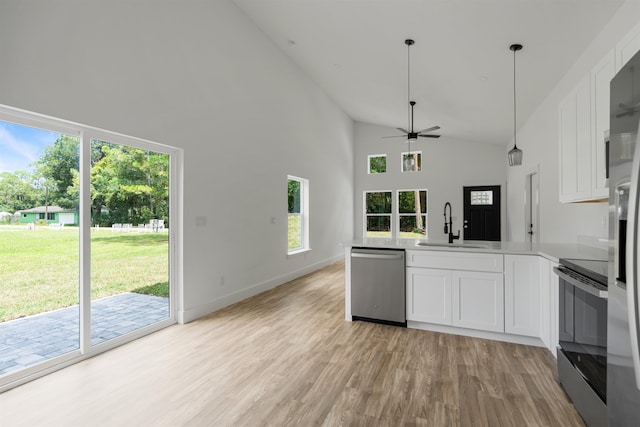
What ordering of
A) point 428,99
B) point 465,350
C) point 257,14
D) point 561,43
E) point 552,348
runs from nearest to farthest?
point 552,348 → point 465,350 → point 561,43 → point 257,14 → point 428,99

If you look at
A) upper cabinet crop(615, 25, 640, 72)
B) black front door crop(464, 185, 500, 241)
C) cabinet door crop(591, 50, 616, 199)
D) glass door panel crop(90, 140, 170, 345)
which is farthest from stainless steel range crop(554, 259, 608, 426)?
black front door crop(464, 185, 500, 241)

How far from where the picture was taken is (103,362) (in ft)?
8.89

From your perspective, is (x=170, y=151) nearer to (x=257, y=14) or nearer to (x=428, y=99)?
(x=257, y=14)

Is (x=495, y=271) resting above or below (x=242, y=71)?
below

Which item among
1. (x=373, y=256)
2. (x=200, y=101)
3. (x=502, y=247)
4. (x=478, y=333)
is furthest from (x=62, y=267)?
(x=502, y=247)

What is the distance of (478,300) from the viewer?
3.17 metres

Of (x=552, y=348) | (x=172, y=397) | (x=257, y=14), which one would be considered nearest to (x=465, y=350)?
(x=552, y=348)

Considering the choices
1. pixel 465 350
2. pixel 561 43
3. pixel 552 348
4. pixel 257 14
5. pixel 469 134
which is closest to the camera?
pixel 552 348

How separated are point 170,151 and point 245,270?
1947 mm

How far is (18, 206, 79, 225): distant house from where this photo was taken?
2.50 m

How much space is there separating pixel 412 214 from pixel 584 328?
7.10 metres

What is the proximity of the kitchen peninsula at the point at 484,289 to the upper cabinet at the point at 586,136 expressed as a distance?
1.87ft

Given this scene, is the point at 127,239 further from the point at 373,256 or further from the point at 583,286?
the point at 583,286

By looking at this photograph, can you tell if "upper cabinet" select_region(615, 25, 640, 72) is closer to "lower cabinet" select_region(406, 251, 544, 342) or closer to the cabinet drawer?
"lower cabinet" select_region(406, 251, 544, 342)
